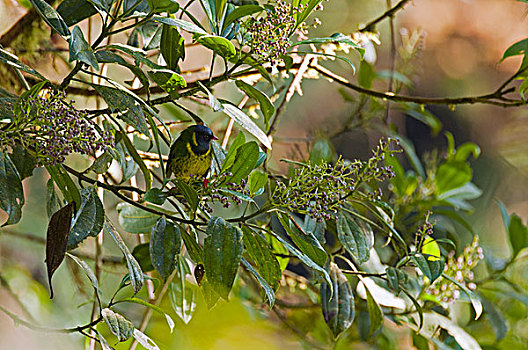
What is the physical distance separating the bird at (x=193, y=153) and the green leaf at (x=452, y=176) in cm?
63

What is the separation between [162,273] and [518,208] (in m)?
1.63

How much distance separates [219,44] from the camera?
0.42 m

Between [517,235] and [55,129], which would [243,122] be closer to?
[55,129]

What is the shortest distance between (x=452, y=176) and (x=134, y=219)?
66 centimetres

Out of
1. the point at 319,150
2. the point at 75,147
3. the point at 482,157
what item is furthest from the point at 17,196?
the point at 482,157

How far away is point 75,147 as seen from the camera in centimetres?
37

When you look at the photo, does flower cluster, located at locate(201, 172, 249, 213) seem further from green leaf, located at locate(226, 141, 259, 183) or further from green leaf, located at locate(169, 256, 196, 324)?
green leaf, located at locate(169, 256, 196, 324)

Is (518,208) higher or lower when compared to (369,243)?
higher

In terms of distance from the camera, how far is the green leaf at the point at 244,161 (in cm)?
47

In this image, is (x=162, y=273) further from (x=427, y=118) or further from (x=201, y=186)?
(x=427, y=118)

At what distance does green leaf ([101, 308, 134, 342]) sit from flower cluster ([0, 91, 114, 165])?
5.2 inches

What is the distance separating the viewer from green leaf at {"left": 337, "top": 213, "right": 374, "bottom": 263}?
547mm

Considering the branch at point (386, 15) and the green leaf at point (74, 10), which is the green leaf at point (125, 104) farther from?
the branch at point (386, 15)

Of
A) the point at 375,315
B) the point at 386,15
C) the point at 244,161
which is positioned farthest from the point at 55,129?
the point at 386,15
